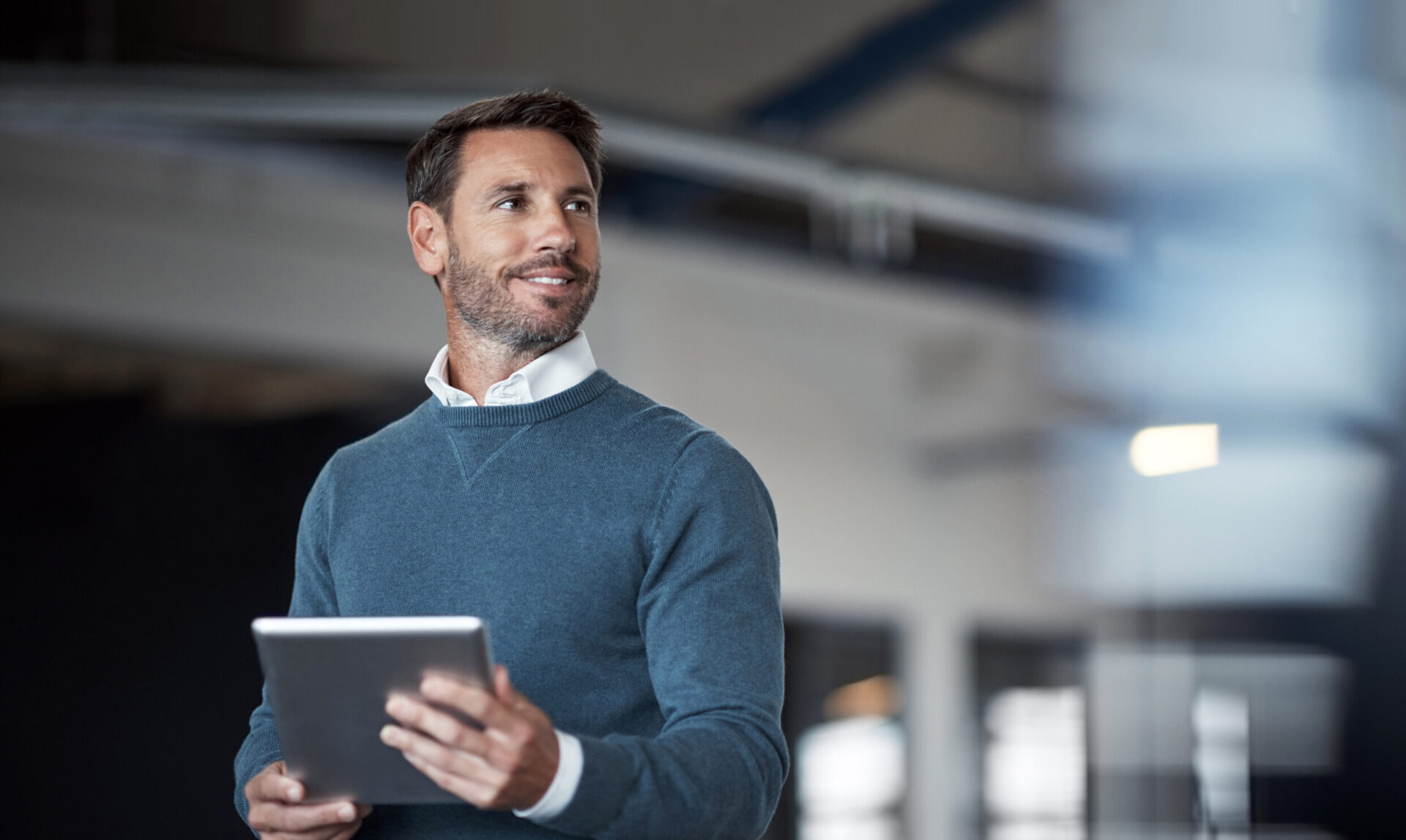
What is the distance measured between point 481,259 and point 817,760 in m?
7.08

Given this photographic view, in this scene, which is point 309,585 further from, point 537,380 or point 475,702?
point 475,702

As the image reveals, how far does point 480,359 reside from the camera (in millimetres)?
1640

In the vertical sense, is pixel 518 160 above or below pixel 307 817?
above

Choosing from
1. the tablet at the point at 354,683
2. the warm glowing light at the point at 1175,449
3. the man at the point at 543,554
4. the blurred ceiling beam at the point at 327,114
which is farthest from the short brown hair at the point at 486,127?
the warm glowing light at the point at 1175,449

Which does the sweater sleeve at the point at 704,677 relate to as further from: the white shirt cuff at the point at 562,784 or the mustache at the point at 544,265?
the mustache at the point at 544,265

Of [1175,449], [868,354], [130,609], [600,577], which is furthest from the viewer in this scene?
[868,354]

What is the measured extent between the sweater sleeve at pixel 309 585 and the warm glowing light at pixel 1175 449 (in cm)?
686

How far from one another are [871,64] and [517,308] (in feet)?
14.4

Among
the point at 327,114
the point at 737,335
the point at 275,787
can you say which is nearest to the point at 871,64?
the point at 327,114

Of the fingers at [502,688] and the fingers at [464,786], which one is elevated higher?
the fingers at [502,688]

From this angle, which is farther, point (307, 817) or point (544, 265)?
point (544, 265)

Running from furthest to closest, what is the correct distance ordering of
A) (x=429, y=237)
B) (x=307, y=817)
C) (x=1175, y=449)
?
(x=1175, y=449)
(x=429, y=237)
(x=307, y=817)

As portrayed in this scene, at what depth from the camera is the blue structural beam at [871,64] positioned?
5.48 metres

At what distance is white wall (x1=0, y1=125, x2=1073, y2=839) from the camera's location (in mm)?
5633
